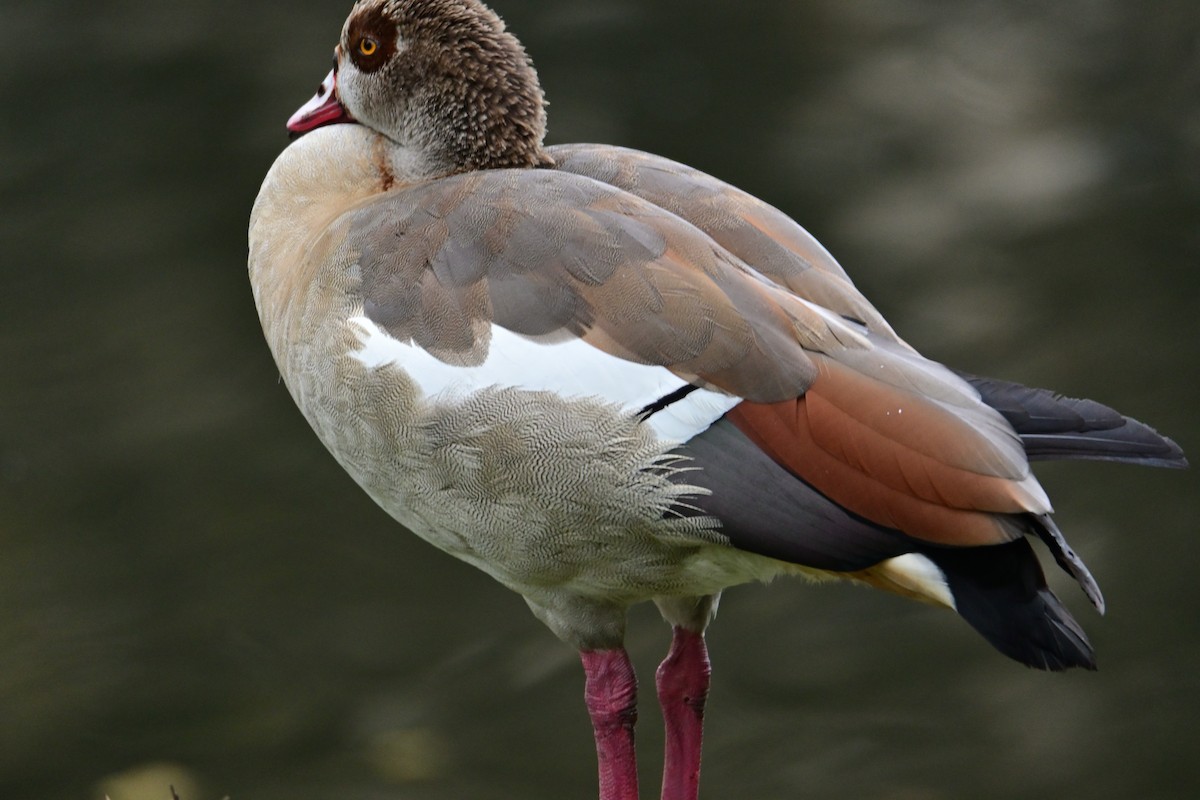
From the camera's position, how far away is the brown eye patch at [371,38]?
2.50 meters

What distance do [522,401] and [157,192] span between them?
297 cm

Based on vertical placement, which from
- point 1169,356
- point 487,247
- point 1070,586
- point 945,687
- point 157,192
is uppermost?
point 487,247

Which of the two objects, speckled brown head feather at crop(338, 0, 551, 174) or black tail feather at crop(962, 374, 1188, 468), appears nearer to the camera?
black tail feather at crop(962, 374, 1188, 468)

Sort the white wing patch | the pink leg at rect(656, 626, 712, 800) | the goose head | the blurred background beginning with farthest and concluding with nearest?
the blurred background
the pink leg at rect(656, 626, 712, 800)
the goose head
the white wing patch

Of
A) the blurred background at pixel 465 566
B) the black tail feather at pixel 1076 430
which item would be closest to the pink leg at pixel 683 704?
the black tail feather at pixel 1076 430

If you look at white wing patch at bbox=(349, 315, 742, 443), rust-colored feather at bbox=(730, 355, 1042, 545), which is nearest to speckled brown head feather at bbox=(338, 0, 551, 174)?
white wing patch at bbox=(349, 315, 742, 443)

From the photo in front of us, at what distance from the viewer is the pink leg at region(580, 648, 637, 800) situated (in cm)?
→ 252

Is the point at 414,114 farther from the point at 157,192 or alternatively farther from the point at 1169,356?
the point at 1169,356

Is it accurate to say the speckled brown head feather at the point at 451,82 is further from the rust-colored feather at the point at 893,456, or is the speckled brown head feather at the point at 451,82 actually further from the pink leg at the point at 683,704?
the pink leg at the point at 683,704

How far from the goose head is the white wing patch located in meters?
0.43

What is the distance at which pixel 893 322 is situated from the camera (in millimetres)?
4871

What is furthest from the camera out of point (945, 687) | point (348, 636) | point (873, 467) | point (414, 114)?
point (348, 636)

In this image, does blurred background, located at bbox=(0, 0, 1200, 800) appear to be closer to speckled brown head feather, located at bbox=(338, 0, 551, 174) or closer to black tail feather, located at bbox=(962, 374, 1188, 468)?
speckled brown head feather, located at bbox=(338, 0, 551, 174)

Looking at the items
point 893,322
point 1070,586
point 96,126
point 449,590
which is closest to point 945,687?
point 1070,586
